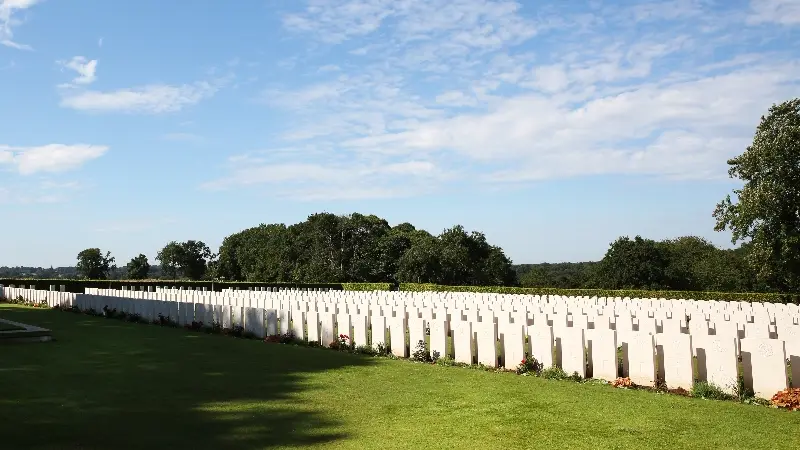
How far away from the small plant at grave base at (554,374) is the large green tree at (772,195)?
23146 millimetres

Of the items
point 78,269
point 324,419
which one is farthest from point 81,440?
point 78,269

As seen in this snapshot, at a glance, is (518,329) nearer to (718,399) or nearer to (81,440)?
(718,399)

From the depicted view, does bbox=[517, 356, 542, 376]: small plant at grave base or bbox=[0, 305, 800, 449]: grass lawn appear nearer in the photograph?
bbox=[0, 305, 800, 449]: grass lawn

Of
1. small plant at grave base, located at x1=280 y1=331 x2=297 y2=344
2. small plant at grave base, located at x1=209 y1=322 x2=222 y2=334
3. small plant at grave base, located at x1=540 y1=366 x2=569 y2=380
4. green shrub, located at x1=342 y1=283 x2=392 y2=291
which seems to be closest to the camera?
small plant at grave base, located at x1=540 y1=366 x2=569 y2=380

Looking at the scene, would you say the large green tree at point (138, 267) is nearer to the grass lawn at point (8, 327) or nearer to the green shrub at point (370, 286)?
the green shrub at point (370, 286)

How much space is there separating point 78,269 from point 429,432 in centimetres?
12552

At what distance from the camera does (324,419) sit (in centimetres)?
644

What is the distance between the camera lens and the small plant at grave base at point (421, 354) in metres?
10.9

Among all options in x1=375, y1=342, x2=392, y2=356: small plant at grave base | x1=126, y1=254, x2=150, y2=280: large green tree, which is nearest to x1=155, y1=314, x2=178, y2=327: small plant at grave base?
x1=375, y1=342, x2=392, y2=356: small plant at grave base

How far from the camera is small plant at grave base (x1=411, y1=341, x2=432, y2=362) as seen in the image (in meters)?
10.9

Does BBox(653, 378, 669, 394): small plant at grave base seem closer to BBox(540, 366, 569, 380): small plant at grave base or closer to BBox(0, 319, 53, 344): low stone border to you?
BBox(540, 366, 569, 380): small plant at grave base

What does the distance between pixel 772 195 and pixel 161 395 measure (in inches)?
1110

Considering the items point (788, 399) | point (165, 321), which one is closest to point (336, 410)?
point (788, 399)

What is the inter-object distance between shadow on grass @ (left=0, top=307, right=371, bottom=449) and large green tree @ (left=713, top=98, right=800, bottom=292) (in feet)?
81.6
